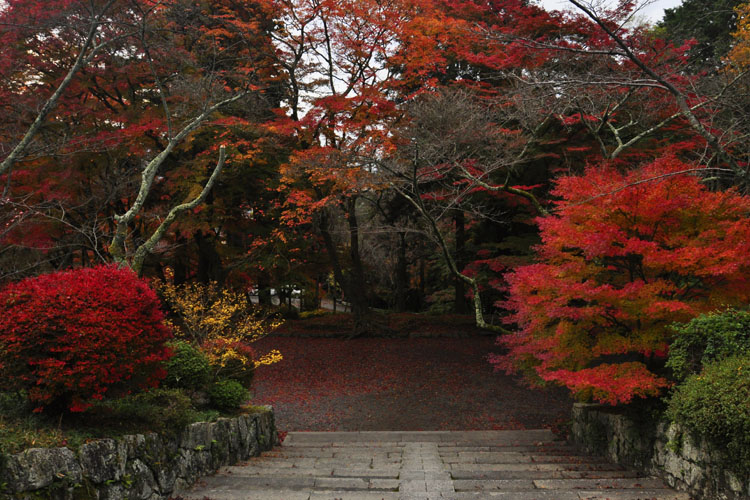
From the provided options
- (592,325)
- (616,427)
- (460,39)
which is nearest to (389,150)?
(460,39)

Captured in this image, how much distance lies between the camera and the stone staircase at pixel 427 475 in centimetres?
520

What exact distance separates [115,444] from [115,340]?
3.11ft

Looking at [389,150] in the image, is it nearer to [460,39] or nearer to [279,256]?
[460,39]

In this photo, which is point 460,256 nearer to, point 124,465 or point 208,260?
point 208,260

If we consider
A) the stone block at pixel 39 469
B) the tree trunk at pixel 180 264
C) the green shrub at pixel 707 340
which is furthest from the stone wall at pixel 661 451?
the tree trunk at pixel 180 264

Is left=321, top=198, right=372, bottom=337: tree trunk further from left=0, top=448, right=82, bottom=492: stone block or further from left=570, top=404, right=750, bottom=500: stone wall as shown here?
left=0, top=448, right=82, bottom=492: stone block

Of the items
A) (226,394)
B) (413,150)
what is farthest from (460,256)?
(226,394)

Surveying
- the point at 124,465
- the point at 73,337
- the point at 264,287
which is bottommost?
the point at 124,465

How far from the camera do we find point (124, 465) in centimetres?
464

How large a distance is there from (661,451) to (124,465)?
19.6 feet

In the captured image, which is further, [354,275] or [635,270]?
[354,275]

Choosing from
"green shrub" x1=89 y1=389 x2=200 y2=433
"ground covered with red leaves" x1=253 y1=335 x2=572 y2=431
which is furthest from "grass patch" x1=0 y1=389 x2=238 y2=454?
"ground covered with red leaves" x1=253 y1=335 x2=572 y2=431

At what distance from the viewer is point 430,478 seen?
5.91 meters

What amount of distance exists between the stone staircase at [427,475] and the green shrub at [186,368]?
1318 mm
